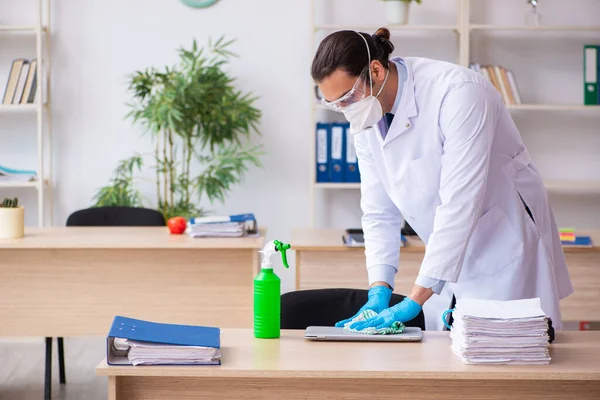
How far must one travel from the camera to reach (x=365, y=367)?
5.18 feet

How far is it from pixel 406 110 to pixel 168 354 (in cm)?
85

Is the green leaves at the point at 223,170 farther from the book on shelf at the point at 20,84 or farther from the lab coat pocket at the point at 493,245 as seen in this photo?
the lab coat pocket at the point at 493,245

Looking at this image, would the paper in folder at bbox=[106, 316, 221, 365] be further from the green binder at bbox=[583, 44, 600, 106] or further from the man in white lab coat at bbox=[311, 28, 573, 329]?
the green binder at bbox=[583, 44, 600, 106]

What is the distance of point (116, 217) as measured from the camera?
381 centimetres

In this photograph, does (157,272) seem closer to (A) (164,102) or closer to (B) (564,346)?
(A) (164,102)

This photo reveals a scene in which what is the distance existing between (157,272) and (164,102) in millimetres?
1416

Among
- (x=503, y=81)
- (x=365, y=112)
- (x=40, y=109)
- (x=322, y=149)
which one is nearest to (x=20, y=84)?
(x=40, y=109)

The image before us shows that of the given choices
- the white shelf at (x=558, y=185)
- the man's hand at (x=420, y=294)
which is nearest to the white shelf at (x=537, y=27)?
the white shelf at (x=558, y=185)

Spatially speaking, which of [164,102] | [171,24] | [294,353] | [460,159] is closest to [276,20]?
[171,24]

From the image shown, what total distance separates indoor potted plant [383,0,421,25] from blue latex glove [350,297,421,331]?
297 cm

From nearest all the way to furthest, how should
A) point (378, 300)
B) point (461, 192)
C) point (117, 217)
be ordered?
point (461, 192), point (378, 300), point (117, 217)

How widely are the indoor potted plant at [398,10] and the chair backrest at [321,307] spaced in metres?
2.66

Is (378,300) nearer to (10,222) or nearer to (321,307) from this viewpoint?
(321,307)

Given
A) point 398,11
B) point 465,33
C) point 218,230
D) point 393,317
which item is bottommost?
point 393,317
